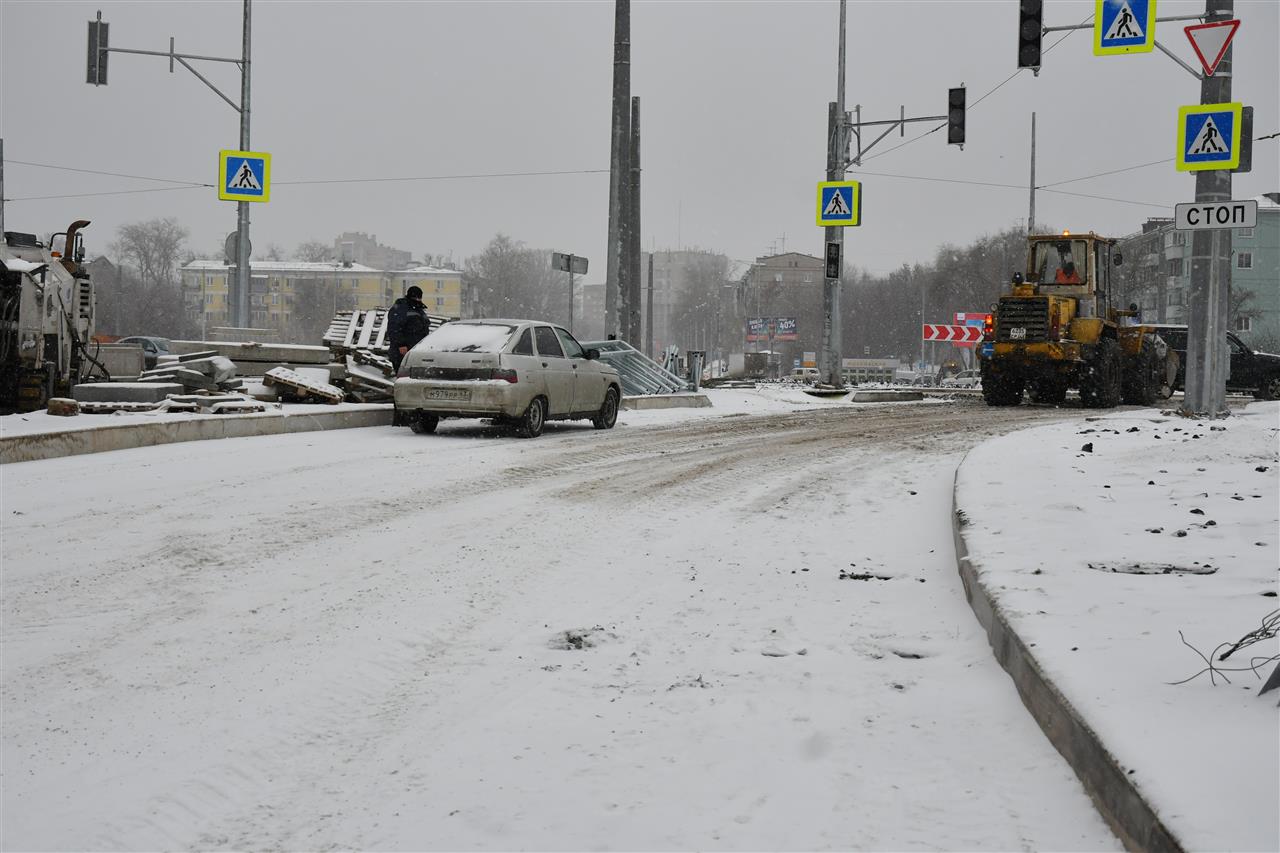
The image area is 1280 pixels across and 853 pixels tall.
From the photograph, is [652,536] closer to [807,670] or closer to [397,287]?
[807,670]

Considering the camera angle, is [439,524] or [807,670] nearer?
[807,670]

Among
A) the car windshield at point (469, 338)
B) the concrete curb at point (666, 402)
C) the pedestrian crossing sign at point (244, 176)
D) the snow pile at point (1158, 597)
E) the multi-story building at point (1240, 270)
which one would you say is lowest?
the snow pile at point (1158, 597)

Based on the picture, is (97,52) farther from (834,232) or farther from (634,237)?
(834,232)

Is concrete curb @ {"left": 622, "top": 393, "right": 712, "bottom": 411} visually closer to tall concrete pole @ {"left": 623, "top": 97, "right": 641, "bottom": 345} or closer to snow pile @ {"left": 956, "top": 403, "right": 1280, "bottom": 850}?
tall concrete pole @ {"left": 623, "top": 97, "right": 641, "bottom": 345}

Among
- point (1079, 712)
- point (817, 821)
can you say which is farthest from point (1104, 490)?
point (817, 821)

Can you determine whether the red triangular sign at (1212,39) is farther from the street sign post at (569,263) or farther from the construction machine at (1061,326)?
the street sign post at (569,263)

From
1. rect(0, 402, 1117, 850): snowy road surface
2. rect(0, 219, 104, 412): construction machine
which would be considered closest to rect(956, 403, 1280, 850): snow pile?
rect(0, 402, 1117, 850): snowy road surface

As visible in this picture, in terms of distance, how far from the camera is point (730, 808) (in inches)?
137

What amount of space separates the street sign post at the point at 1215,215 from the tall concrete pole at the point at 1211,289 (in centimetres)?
70

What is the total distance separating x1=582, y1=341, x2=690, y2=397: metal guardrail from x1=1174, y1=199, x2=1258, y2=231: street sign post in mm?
10918

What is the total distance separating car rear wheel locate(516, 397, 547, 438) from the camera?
49.1 ft

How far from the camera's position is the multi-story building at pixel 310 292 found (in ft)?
390

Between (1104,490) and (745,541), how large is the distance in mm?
2980

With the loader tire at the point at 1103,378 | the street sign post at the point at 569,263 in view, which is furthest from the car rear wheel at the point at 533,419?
the loader tire at the point at 1103,378
